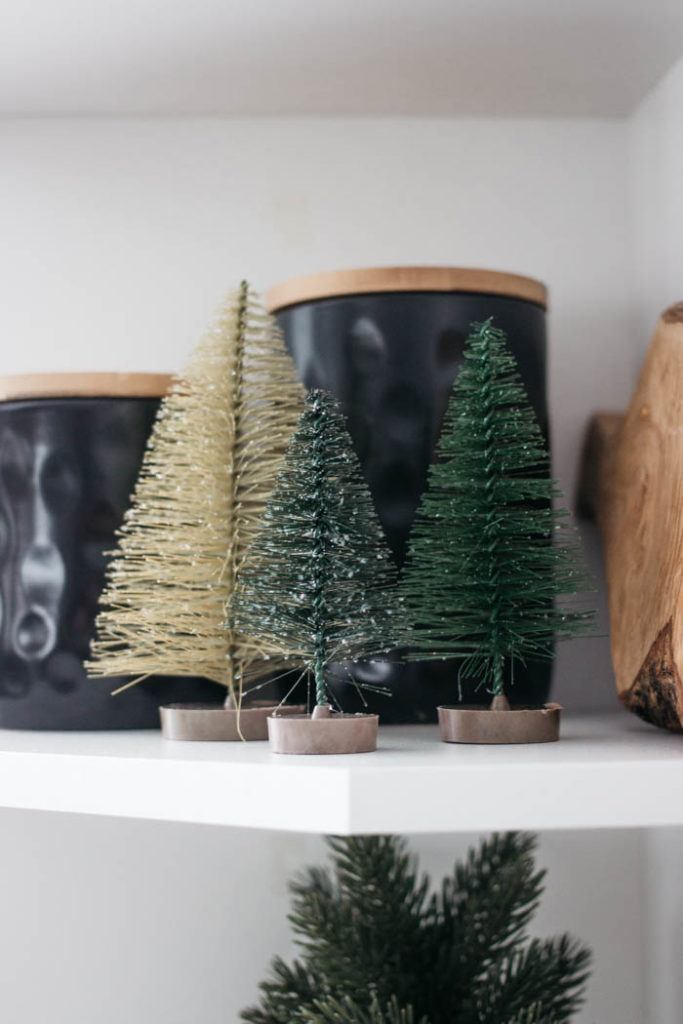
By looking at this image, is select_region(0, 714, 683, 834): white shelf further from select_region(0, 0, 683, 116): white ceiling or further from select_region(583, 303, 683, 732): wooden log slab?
select_region(0, 0, 683, 116): white ceiling

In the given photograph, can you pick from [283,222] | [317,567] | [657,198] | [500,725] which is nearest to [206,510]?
[317,567]

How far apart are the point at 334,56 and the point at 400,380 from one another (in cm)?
26

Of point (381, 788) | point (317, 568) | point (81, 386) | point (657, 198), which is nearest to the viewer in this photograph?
point (381, 788)

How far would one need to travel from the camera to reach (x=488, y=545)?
55 cm

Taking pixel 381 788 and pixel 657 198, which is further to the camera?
pixel 657 198

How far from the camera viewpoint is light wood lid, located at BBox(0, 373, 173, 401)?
2.04 ft

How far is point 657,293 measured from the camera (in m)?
0.74

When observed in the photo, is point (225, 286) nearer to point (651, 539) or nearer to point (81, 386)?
point (81, 386)

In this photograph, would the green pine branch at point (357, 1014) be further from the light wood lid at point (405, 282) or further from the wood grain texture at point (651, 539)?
the light wood lid at point (405, 282)

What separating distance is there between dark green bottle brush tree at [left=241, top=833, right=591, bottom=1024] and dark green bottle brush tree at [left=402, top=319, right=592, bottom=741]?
0.61 ft

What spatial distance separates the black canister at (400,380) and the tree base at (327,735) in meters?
0.12

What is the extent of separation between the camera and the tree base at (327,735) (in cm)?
49

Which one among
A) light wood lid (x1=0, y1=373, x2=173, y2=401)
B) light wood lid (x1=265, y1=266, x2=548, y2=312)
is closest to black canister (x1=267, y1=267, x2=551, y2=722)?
light wood lid (x1=265, y1=266, x2=548, y2=312)

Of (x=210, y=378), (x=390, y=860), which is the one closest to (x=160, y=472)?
(x=210, y=378)
